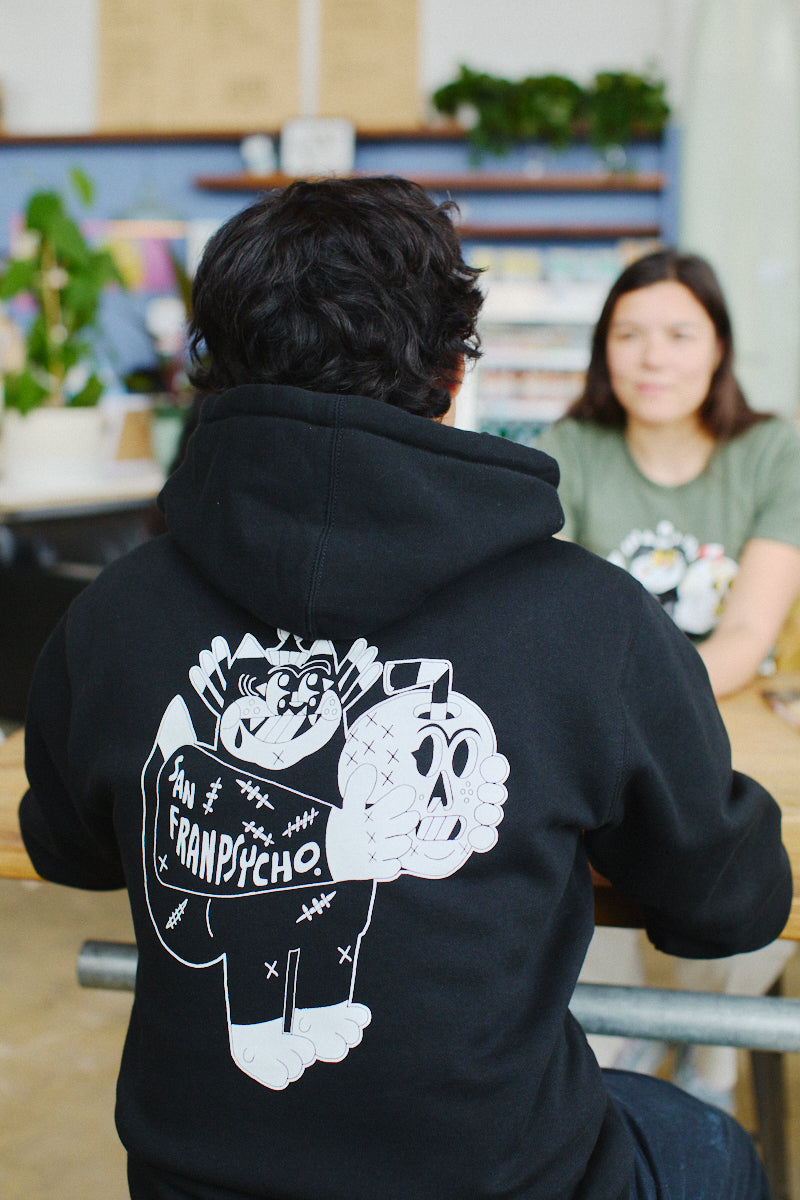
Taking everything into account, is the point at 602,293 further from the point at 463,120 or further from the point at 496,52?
the point at 496,52

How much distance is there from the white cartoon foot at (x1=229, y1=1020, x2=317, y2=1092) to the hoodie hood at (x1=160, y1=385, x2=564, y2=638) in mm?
241

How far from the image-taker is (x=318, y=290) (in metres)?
0.62

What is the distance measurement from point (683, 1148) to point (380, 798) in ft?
1.38

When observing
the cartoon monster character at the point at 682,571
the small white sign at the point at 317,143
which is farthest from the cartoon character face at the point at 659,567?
the small white sign at the point at 317,143

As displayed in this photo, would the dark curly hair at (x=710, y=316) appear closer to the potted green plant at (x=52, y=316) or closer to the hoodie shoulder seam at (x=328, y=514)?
the hoodie shoulder seam at (x=328, y=514)

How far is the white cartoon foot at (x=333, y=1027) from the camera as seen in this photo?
58cm

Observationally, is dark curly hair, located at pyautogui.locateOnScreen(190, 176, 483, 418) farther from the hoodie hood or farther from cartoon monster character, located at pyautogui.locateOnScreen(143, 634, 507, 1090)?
cartoon monster character, located at pyautogui.locateOnScreen(143, 634, 507, 1090)

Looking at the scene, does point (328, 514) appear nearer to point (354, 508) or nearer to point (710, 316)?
point (354, 508)

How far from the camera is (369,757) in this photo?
588 mm

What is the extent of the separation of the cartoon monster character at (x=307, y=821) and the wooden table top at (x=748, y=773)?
27 centimetres

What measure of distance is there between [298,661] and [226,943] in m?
0.18

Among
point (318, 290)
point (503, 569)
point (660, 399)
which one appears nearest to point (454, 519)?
point (503, 569)

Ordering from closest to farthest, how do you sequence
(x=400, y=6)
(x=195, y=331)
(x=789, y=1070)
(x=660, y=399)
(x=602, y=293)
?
(x=195, y=331) < (x=660, y=399) < (x=789, y=1070) < (x=602, y=293) < (x=400, y=6)

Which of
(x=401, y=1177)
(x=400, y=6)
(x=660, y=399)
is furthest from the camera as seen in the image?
(x=400, y=6)
